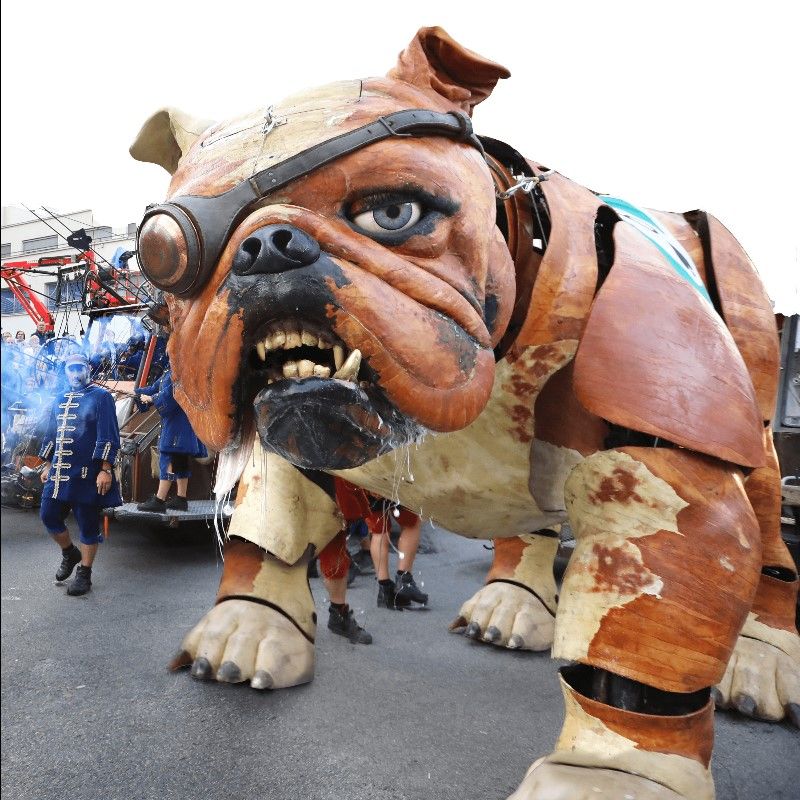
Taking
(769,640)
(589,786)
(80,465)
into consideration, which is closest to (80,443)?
(80,465)

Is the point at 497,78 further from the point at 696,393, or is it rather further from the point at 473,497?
the point at 473,497

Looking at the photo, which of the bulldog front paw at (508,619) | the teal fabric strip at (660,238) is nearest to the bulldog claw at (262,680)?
the bulldog front paw at (508,619)

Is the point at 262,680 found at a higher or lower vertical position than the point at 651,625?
lower

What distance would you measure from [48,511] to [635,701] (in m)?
0.86

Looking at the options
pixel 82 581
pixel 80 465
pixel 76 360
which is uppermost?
pixel 76 360

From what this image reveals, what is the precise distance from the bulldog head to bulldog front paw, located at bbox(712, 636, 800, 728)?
3.60ft

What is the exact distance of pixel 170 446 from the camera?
1.19 metres

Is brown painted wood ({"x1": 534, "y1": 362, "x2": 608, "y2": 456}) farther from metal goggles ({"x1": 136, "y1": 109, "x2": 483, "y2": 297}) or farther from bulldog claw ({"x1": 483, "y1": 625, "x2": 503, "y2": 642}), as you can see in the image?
bulldog claw ({"x1": 483, "y1": 625, "x2": 503, "y2": 642})

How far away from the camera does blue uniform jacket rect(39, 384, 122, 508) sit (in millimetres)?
823

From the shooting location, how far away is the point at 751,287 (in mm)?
1454

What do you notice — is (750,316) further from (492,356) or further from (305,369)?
(305,369)

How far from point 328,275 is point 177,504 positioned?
2.21 feet

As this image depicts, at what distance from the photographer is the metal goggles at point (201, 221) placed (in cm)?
81

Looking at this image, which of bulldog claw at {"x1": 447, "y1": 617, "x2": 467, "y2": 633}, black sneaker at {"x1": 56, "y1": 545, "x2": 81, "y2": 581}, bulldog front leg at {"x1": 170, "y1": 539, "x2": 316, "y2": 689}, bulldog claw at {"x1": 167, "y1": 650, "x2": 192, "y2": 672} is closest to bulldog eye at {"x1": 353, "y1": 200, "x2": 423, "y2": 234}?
black sneaker at {"x1": 56, "y1": 545, "x2": 81, "y2": 581}
